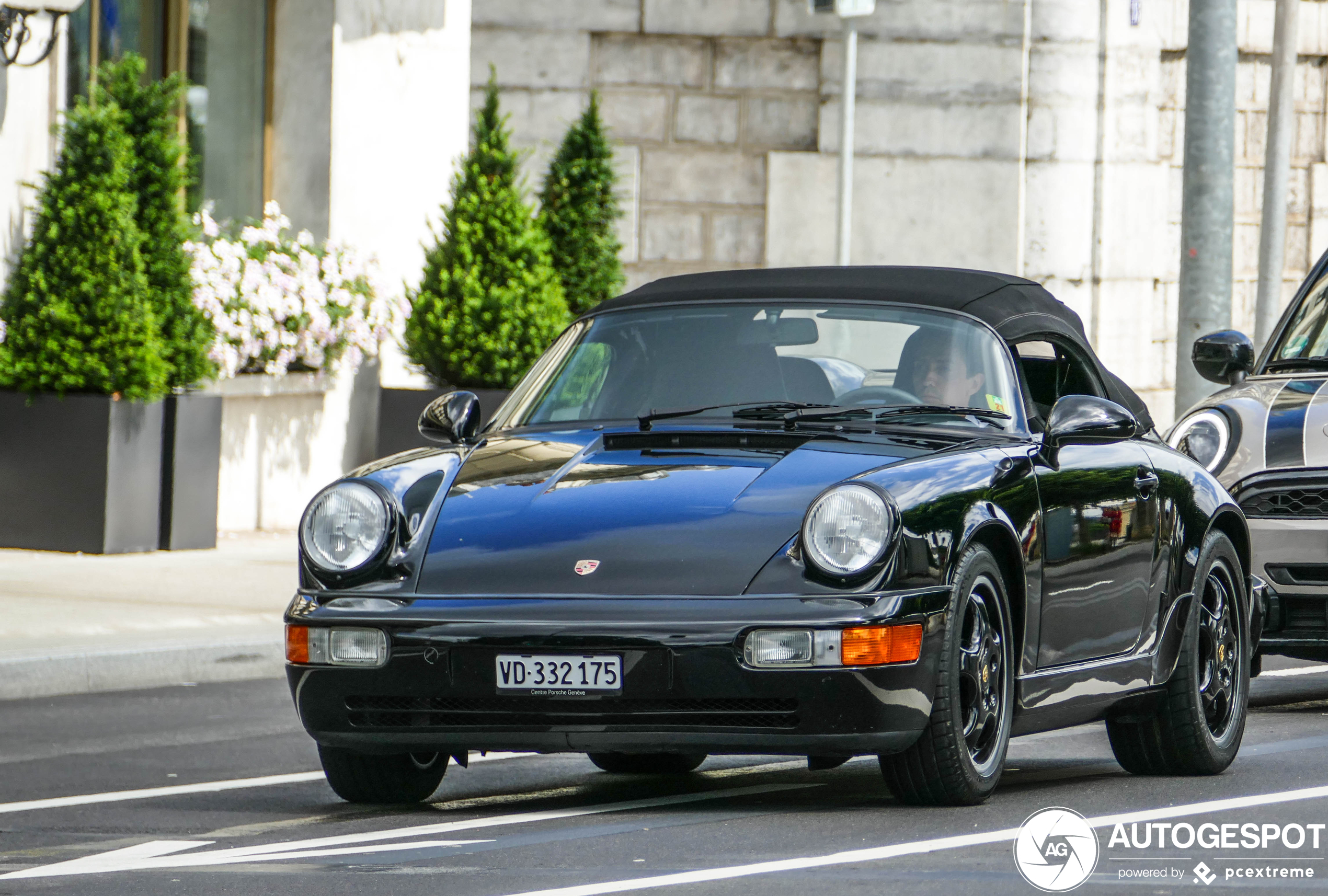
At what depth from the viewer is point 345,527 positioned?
Answer: 20.5 feet

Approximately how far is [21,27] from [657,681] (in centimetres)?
850

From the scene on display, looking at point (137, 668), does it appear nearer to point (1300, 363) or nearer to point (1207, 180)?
point (1300, 363)

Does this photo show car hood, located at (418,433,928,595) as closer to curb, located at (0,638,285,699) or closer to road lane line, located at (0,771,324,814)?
road lane line, located at (0,771,324,814)

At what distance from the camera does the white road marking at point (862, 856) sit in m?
5.14

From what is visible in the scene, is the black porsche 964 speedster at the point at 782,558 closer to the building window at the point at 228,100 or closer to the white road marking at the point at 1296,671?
the white road marking at the point at 1296,671

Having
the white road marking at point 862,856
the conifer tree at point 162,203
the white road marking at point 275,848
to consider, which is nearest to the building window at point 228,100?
the conifer tree at point 162,203

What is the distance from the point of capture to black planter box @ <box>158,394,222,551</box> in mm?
13148

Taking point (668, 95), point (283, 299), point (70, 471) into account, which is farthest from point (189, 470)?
point (668, 95)

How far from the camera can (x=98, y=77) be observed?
14.0 meters

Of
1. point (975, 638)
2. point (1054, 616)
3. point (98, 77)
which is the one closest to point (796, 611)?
point (975, 638)

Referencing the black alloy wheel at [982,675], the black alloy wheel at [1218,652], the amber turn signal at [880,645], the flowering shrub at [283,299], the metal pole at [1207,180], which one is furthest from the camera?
Result: the flowering shrub at [283,299]

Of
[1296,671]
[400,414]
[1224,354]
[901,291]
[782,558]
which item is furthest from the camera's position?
[400,414]

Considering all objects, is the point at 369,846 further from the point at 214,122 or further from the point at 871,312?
the point at 214,122

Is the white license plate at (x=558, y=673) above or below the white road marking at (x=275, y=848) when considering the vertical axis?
above
